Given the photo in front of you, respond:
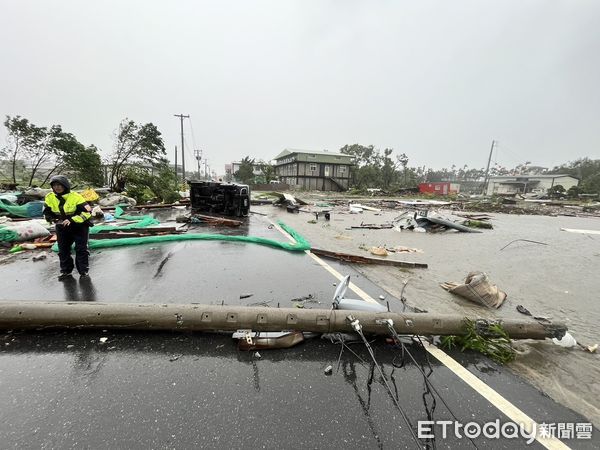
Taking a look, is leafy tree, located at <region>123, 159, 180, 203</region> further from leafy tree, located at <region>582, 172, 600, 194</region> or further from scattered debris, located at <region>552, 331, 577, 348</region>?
leafy tree, located at <region>582, 172, 600, 194</region>

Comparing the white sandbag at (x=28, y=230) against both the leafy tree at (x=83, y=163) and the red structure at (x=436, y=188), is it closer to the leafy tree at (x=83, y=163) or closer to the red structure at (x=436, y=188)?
the leafy tree at (x=83, y=163)

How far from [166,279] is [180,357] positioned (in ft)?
7.40

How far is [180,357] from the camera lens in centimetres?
245

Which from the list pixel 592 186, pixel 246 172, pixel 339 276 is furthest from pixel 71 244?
pixel 592 186

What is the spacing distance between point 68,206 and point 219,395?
4.15m

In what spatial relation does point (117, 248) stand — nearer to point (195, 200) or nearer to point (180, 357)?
point (180, 357)

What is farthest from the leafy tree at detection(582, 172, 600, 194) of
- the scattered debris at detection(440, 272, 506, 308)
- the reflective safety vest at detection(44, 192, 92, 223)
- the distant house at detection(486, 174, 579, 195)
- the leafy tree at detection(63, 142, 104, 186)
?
the leafy tree at detection(63, 142, 104, 186)

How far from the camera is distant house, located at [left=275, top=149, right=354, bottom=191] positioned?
50312 millimetres

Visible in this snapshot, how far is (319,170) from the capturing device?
5116cm

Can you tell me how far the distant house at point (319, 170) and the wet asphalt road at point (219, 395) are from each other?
48.6 m

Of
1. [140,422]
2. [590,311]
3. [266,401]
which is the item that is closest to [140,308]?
[140,422]

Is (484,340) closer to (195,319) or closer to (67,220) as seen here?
(195,319)

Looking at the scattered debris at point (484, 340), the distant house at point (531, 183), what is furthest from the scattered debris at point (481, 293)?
the distant house at point (531, 183)

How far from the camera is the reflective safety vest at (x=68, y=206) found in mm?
4145
